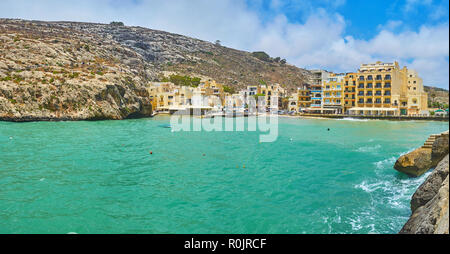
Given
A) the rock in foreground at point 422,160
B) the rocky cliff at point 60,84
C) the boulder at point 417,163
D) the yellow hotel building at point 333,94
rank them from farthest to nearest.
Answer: the yellow hotel building at point 333,94 → the rocky cliff at point 60,84 → the boulder at point 417,163 → the rock in foreground at point 422,160

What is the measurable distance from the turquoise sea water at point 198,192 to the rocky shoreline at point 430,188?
2.69ft

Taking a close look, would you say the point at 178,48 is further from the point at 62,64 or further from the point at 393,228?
the point at 393,228

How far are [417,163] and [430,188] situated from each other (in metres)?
7.33

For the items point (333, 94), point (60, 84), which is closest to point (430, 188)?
point (60, 84)

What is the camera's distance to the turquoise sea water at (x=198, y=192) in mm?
9344

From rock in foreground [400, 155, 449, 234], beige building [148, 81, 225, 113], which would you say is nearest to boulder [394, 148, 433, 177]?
rock in foreground [400, 155, 449, 234]

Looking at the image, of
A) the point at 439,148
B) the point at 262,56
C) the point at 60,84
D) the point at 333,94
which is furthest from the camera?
the point at 262,56

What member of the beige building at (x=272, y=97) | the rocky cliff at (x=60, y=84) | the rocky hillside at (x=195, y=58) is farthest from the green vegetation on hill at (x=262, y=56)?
the rocky cliff at (x=60, y=84)

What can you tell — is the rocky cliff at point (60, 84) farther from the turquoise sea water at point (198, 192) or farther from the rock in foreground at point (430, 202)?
the rock in foreground at point (430, 202)

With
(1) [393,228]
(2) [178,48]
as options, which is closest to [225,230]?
(1) [393,228]

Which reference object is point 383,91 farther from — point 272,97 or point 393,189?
point 393,189

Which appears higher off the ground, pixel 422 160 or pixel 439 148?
pixel 439 148

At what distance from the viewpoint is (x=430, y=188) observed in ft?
27.7
